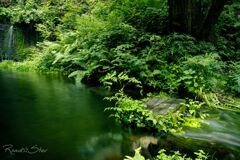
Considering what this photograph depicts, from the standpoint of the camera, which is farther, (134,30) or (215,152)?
(134,30)

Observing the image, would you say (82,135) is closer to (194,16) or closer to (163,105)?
(163,105)

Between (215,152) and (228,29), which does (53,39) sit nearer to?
(228,29)

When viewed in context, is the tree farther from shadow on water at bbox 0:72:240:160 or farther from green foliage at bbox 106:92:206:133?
green foliage at bbox 106:92:206:133

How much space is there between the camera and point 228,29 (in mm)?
11656

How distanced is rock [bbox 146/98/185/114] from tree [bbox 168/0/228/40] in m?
4.23

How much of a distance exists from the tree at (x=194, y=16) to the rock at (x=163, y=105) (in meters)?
4.23

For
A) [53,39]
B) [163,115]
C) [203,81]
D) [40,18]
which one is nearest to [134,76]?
[203,81]

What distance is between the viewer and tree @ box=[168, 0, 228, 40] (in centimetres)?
920

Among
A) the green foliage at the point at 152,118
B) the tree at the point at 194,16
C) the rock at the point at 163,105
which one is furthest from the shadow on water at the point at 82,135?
the tree at the point at 194,16

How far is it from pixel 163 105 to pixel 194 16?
4.74 m

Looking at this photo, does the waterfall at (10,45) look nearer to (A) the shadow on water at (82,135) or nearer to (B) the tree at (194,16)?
(B) the tree at (194,16)

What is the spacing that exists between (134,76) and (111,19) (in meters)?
3.64

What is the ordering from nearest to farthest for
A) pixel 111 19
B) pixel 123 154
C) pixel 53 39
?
pixel 123 154, pixel 111 19, pixel 53 39

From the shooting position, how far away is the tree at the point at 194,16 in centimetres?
920
